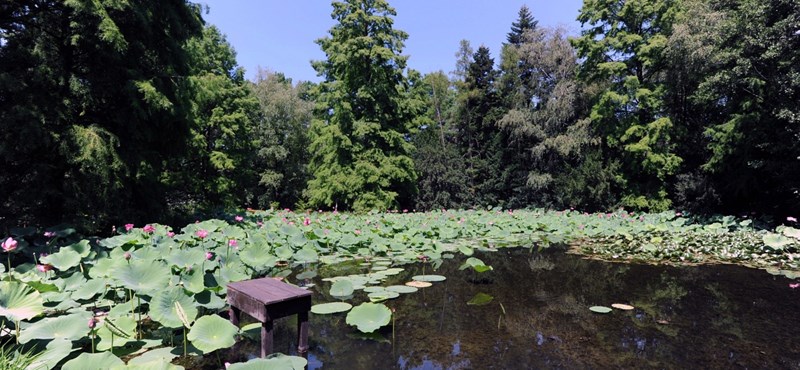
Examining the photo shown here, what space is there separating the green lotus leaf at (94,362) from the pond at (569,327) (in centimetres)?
85

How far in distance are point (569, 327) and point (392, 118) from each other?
14440 millimetres

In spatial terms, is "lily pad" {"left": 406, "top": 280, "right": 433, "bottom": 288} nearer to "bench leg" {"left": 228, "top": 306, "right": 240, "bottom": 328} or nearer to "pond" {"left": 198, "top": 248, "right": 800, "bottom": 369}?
"pond" {"left": 198, "top": 248, "right": 800, "bottom": 369}

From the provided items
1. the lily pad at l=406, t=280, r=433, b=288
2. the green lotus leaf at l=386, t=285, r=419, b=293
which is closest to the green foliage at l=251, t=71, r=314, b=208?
the lily pad at l=406, t=280, r=433, b=288

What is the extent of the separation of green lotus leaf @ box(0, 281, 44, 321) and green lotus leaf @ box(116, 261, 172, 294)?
0.46m

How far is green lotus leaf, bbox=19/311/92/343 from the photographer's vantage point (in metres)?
2.21

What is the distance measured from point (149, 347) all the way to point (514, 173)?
716 inches

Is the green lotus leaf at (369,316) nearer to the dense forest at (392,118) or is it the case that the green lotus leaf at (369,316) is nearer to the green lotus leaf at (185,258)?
the green lotus leaf at (185,258)

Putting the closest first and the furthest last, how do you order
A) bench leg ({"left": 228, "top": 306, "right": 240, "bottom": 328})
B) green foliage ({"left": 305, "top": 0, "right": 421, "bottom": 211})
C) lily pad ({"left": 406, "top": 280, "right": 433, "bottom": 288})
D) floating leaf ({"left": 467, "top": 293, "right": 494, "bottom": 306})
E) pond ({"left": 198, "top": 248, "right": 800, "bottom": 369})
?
pond ({"left": 198, "top": 248, "right": 800, "bottom": 369})
bench leg ({"left": 228, "top": 306, "right": 240, "bottom": 328})
floating leaf ({"left": 467, "top": 293, "right": 494, "bottom": 306})
lily pad ({"left": 406, "top": 280, "right": 433, "bottom": 288})
green foliage ({"left": 305, "top": 0, "right": 421, "bottom": 211})

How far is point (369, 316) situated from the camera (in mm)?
2945

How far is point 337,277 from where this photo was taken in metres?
4.77

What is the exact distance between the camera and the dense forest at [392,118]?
19.3ft

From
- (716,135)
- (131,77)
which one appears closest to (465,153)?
(716,135)

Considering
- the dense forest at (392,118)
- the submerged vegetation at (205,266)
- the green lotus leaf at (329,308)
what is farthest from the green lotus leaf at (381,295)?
the dense forest at (392,118)

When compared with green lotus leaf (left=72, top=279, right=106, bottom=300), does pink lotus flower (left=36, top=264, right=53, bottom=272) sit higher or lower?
higher
